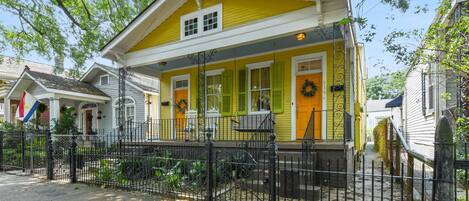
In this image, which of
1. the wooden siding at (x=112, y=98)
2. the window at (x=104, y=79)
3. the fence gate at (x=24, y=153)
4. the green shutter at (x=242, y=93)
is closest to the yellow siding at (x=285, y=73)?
the green shutter at (x=242, y=93)

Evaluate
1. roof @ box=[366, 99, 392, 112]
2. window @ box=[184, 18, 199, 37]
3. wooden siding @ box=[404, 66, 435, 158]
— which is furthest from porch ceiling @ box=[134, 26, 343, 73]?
roof @ box=[366, 99, 392, 112]

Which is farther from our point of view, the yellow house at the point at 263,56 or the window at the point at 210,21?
the window at the point at 210,21

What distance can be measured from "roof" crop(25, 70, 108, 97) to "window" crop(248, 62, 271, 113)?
10.3 meters

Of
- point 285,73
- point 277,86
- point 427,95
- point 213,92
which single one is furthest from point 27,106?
point 427,95

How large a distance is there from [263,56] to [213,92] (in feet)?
7.76

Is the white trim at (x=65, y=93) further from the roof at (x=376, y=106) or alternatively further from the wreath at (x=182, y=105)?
the roof at (x=376, y=106)

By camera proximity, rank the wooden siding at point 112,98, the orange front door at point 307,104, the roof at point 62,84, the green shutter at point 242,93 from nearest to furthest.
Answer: the orange front door at point 307,104, the green shutter at point 242,93, the roof at point 62,84, the wooden siding at point 112,98

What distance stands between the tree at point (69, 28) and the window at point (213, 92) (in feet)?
30.0

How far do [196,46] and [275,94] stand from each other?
9.45 feet

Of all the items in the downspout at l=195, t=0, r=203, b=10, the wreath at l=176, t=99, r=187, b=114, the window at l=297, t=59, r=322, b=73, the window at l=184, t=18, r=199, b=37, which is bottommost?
the wreath at l=176, t=99, r=187, b=114

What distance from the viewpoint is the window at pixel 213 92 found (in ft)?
32.7

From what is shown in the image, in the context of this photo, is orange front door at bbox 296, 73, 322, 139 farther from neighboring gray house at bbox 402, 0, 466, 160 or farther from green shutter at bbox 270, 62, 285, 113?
neighboring gray house at bbox 402, 0, 466, 160

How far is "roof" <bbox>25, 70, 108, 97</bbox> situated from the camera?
538 inches

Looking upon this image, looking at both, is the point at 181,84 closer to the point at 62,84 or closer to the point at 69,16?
the point at 62,84
